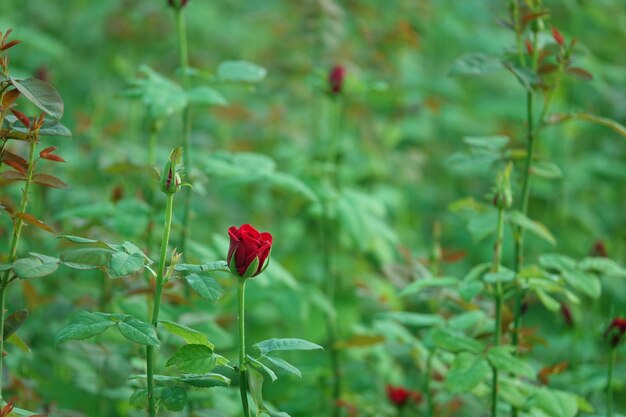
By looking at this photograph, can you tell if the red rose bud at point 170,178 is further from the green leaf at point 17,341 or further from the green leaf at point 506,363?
the green leaf at point 506,363

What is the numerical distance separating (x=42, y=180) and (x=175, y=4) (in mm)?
626

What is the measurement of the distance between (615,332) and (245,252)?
0.76 meters

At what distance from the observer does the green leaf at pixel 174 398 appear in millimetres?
984

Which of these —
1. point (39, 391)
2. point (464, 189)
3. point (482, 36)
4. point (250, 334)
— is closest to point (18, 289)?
point (39, 391)

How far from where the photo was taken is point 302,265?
2.53 meters

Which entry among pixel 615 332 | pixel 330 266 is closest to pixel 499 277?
pixel 615 332

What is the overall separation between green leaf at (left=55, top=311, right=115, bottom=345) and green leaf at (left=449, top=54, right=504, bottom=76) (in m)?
0.70

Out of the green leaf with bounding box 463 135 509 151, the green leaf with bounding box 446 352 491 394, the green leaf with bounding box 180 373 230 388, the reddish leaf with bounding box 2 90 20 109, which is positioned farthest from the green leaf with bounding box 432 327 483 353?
the reddish leaf with bounding box 2 90 20 109

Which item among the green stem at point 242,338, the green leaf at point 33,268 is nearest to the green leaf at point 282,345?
the green stem at point 242,338

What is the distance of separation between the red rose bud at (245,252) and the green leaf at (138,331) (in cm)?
12

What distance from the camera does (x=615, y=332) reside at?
1.39 metres

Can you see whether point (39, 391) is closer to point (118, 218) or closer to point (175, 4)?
point (118, 218)

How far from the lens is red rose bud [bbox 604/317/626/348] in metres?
1.38

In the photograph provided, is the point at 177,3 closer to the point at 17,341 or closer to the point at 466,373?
the point at 17,341
